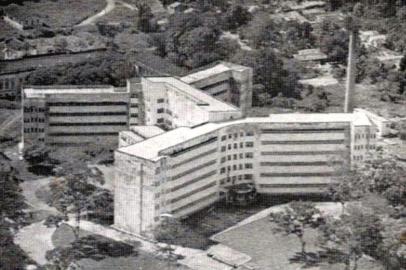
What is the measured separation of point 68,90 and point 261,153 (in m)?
7.54

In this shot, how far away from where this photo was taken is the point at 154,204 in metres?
30.2

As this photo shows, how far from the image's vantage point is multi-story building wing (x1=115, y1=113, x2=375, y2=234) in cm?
3156

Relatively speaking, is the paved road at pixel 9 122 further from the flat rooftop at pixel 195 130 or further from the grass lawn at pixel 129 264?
the grass lawn at pixel 129 264

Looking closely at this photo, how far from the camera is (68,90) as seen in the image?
37188 millimetres

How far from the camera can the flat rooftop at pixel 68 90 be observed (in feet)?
121

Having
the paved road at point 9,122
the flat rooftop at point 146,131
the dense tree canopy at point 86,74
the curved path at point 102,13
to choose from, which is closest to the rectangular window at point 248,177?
the flat rooftop at point 146,131

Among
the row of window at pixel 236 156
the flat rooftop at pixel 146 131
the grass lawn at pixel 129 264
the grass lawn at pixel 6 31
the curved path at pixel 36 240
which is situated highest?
the grass lawn at pixel 6 31

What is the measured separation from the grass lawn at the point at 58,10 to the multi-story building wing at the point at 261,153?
21004mm

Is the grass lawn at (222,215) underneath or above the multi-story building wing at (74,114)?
underneath

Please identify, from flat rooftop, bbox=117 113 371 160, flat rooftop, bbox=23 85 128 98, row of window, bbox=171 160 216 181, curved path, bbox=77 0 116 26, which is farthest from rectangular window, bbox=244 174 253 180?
curved path, bbox=77 0 116 26

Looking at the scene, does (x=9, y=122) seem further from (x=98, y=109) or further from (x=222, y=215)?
(x=222, y=215)

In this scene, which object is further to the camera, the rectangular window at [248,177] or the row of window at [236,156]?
the rectangular window at [248,177]

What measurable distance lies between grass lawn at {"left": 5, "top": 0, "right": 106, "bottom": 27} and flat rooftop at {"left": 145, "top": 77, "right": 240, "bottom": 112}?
16441 millimetres

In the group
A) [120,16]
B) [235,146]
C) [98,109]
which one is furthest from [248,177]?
[120,16]
